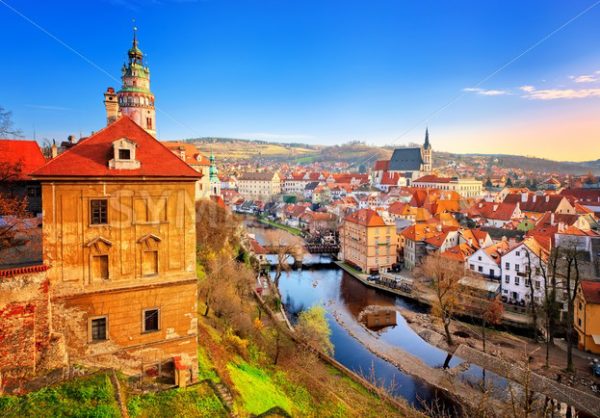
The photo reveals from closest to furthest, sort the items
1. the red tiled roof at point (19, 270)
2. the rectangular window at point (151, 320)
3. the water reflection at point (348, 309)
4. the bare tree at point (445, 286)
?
the red tiled roof at point (19, 270) < the rectangular window at point (151, 320) < the water reflection at point (348, 309) < the bare tree at point (445, 286)

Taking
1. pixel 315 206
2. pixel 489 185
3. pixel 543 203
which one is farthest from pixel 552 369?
pixel 489 185

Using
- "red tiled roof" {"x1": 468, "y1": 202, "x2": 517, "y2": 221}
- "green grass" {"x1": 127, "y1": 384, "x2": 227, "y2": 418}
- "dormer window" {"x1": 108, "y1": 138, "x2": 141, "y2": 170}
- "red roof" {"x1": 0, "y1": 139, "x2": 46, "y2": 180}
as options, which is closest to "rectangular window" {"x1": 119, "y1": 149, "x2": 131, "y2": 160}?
"dormer window" {"x1": 108, "y1": 138, "x2": 141, "y2": 170}

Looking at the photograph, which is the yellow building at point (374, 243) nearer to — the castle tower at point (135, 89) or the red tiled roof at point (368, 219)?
the red tiled roof at point (368, 219)

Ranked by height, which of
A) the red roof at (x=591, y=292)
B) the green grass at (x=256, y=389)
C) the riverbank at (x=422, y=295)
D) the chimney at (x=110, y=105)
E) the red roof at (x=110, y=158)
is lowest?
the riverbank at (x=422, y=295)

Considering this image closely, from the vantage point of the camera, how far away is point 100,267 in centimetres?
1295

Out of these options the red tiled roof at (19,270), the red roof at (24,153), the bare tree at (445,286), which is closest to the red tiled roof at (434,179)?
the bare tree at (445,286)

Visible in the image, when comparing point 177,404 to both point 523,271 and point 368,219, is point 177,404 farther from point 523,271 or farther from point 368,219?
point 368,219

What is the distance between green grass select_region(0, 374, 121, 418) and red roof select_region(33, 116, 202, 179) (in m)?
6.05

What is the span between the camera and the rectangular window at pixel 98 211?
12773mm

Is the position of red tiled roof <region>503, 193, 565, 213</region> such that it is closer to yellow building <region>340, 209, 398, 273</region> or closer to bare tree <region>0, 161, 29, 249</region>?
yellow building <region>340, 209, 398, 273</region>

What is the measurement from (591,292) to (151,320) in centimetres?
2551

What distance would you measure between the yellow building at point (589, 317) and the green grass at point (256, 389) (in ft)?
64.0

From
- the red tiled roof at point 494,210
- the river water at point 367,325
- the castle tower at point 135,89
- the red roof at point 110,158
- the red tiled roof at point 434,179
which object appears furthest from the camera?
the red tiled roof at point 434,179

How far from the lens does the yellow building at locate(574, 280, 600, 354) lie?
24.3 metres
